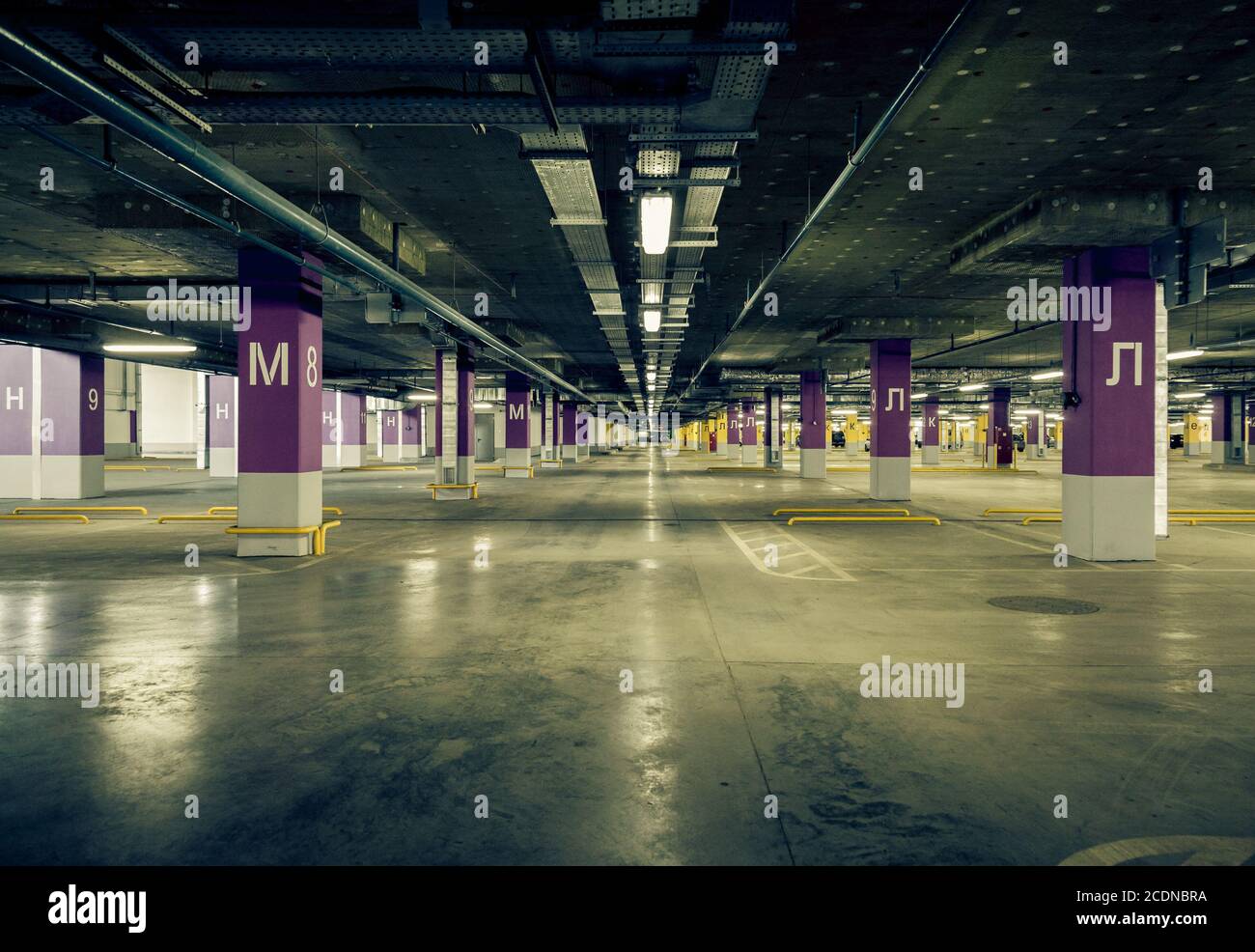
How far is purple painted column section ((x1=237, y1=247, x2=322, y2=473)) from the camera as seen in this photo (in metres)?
11.2

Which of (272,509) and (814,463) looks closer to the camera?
(272,509)

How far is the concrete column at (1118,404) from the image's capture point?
10938mm

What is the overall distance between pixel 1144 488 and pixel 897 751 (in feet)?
31.1

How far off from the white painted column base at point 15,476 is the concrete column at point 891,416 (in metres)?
25.9

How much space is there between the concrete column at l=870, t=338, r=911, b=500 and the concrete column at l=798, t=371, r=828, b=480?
10.5 m

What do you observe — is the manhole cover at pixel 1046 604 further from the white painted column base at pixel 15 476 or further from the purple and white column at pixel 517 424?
the white painted column base at pixel 15 476

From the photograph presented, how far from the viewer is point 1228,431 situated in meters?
46.3

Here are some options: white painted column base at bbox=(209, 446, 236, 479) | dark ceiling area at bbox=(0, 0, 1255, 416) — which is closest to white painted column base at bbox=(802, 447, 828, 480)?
dark ceiling area at bbox=(0, 0, 1255, 416)

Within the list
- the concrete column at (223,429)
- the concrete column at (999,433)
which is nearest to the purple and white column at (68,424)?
the concrete column at (223,429)

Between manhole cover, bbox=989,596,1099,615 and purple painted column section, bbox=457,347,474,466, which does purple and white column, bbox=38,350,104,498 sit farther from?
manhole cover, bbox=989,596,1099,615

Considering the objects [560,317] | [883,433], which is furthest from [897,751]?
[883,433]

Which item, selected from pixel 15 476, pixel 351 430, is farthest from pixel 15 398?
pixel 351 430

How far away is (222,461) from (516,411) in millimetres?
13934

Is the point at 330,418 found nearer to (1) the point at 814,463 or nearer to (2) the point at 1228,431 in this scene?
(1) the point at 814,463
